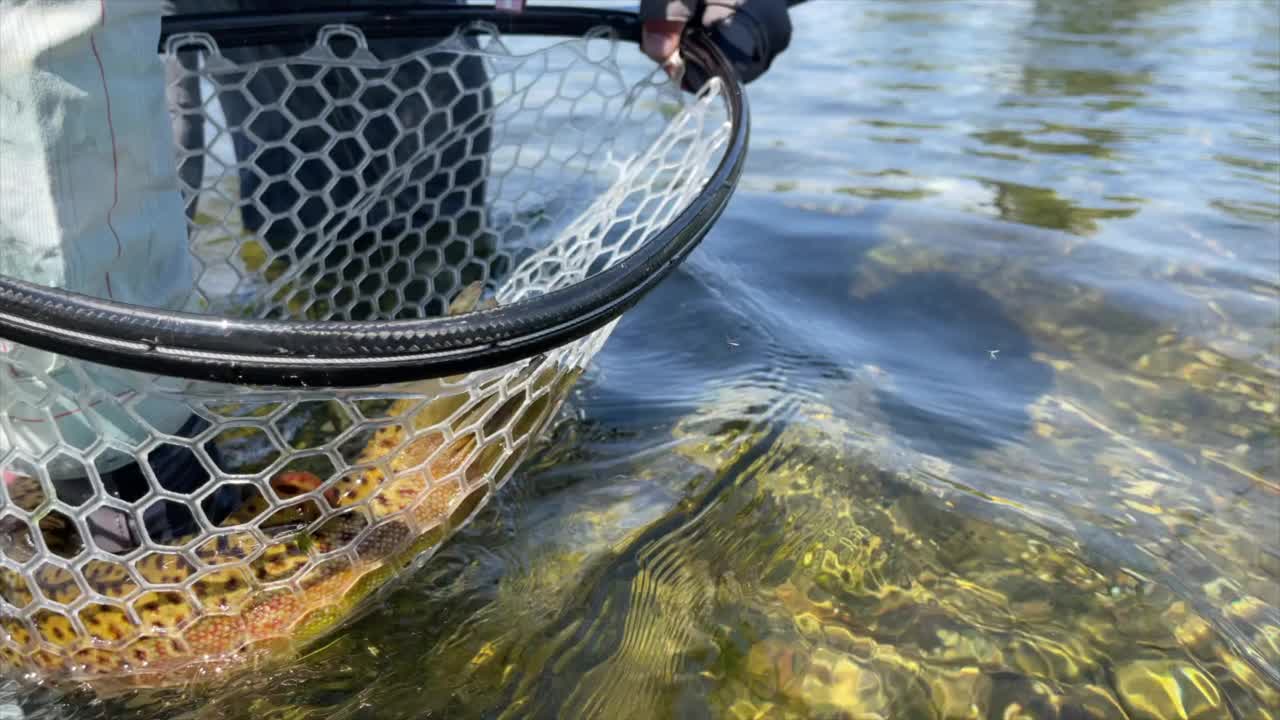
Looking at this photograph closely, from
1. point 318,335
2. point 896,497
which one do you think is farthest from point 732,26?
point 318,335

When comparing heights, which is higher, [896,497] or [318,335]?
[318,335]

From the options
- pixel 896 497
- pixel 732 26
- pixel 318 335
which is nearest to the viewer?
pixel 318 335

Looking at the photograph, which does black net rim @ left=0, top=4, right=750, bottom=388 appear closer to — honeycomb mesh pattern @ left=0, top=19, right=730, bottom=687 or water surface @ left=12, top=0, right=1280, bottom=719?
honeycomb mesh pattern @ left=0, top=19, right=730, bottom=687

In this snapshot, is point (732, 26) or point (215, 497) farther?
point (732, 26)

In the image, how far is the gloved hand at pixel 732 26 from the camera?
232 cm

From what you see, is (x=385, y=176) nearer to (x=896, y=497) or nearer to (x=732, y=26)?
(x=732, y=26)

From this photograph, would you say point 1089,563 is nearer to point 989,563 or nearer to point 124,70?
point 989,563

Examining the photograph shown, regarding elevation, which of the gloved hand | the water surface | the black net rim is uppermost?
the gloved hand

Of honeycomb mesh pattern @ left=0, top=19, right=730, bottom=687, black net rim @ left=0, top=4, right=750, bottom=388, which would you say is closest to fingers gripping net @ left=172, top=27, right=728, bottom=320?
honeycomb mesh pattern @ left=0, top=19, right=730, bottom=687

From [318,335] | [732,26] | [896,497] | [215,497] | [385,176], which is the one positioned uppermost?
[732,26]

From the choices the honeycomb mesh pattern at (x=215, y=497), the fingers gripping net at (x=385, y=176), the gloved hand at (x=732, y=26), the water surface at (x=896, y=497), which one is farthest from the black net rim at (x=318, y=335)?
the gloved hand at (x=732, y=26)

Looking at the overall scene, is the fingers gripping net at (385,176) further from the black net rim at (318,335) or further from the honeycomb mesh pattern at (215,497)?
the black net rim at (318,335)

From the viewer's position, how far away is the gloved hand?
7.62ft

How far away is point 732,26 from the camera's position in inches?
91.7
